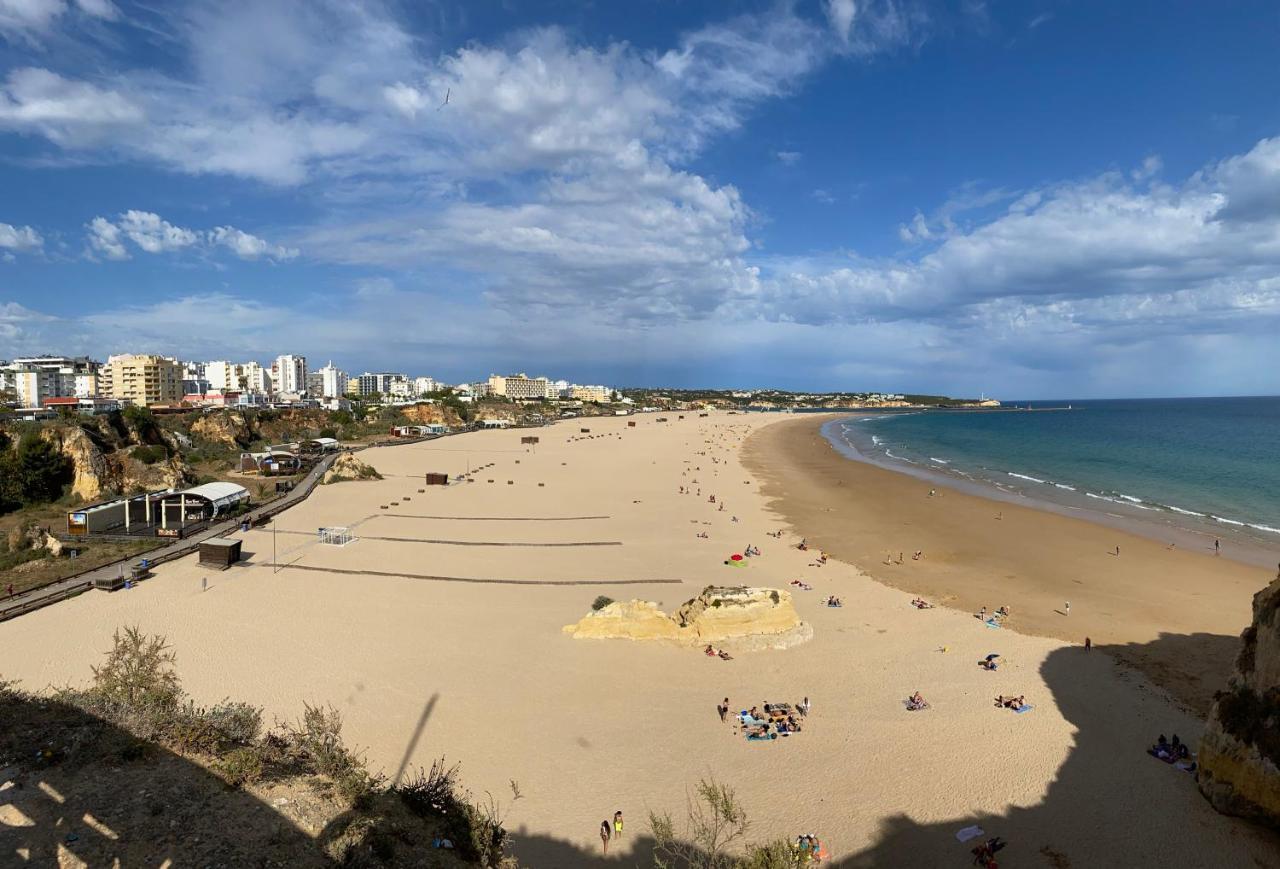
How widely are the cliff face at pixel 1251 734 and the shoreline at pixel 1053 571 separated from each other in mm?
3767

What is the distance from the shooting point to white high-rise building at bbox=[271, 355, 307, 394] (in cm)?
14688

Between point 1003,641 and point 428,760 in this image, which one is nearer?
point 428,760

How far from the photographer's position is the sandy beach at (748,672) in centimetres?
1048

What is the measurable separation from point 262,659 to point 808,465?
48205 mm

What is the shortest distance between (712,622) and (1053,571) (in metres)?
16.0

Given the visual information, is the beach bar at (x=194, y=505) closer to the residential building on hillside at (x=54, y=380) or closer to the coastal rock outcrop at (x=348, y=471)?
the coastal rock outcrop at (x=348, y=471)

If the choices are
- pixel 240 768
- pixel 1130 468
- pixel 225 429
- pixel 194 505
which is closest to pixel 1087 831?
pixel 240 768

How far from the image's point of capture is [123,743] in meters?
8.43

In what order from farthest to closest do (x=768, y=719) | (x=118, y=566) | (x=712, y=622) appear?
(x=118, y=566) < (x=712, y=622) < (x=768, y=719)

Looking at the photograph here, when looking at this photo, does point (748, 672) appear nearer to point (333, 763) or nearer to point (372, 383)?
point (333, 763)

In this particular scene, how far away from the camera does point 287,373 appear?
14850 cm

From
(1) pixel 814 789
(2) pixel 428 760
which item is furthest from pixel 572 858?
(1) pixel 814 789

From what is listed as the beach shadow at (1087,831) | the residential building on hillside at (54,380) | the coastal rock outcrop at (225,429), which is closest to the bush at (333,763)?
the beach shadow at (1087,831)

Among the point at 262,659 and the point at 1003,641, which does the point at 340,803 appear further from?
the point at 1003,641
